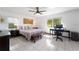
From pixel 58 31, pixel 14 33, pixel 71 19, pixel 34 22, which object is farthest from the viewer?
pixel 34 22

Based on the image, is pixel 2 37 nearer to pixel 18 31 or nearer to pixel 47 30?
pixel 18 31

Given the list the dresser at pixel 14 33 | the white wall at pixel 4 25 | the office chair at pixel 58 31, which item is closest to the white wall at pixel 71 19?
the office chair at pixel 58 31

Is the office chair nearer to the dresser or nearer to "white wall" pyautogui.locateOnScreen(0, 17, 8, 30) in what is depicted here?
the dresser

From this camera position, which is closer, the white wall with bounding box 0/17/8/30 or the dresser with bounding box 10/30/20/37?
the white wall with bounding box 0/17/8/30

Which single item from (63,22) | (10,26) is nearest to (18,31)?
(10,26)

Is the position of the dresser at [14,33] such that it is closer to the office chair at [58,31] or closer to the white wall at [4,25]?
the white wall at [4,25]

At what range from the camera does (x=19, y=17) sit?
226 inches

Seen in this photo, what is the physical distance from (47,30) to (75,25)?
230 cm

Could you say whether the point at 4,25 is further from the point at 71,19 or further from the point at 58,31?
the point at 71,19

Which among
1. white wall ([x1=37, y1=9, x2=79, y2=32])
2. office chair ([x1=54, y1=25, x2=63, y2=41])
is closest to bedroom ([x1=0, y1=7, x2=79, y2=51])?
white wall ([x1=37, y1=9, x2=79, y2=32])

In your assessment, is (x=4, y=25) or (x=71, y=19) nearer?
(x=71, y=19)

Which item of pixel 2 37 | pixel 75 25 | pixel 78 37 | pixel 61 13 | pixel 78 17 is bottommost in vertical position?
pixel 78 37

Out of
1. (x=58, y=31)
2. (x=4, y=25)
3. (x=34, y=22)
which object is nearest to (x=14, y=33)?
(x=4, y=25)
